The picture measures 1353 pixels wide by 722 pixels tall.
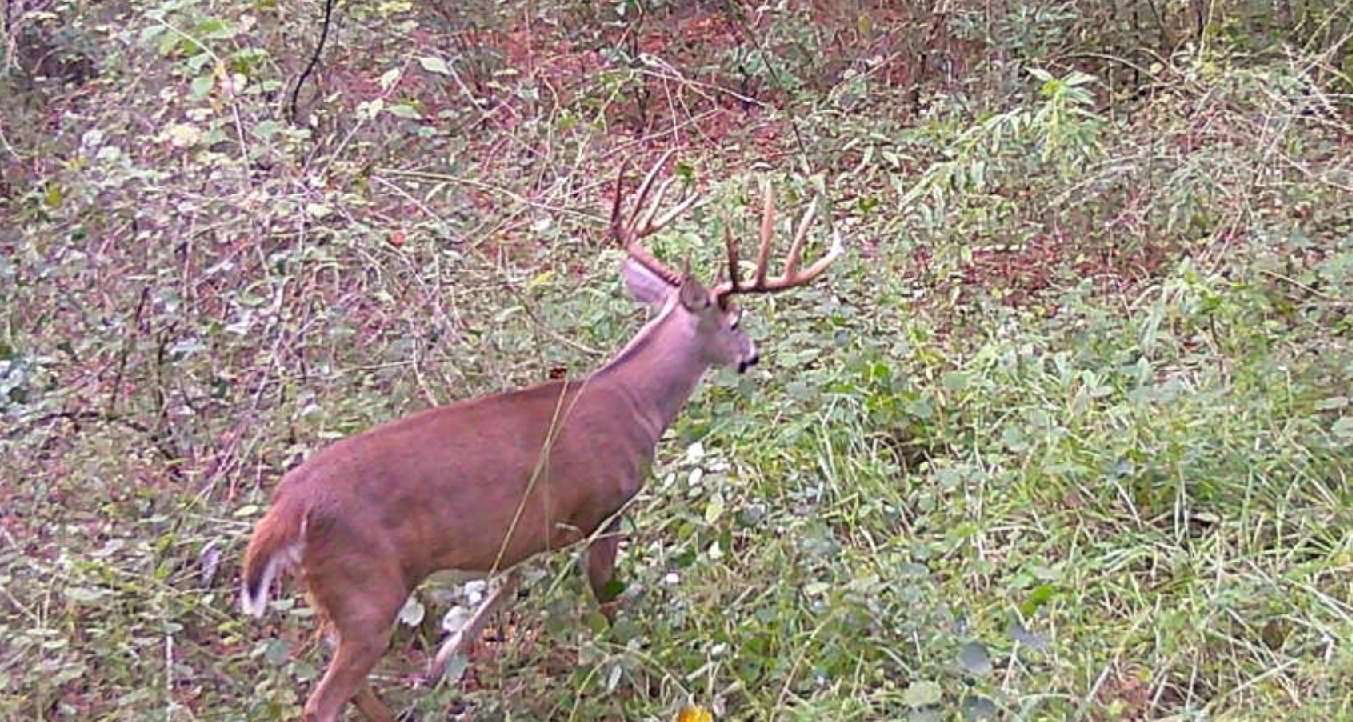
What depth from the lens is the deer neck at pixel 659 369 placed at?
16.9ft

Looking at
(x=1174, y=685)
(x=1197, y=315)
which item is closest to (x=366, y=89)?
(x=1197, y=315)

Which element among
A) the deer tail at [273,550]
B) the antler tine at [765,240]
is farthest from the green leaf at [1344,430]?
the deer tail at [273,550]

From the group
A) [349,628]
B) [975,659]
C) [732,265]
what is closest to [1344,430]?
[975,659]

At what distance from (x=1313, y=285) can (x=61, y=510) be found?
12.3ft

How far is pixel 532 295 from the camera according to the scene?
19.8ft

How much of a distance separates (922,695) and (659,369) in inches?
56.7

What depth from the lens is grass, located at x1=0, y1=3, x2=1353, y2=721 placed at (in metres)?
4.48

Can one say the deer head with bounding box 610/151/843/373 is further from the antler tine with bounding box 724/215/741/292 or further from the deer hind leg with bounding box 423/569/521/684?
the deer hind leg with bounding box 423/569/521/684

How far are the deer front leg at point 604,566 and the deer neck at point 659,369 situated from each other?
1.31 ft

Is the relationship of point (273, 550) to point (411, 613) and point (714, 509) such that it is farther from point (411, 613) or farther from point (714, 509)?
point (714, 509)

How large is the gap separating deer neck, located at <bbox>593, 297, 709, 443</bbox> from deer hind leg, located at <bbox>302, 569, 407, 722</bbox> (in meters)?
1.03

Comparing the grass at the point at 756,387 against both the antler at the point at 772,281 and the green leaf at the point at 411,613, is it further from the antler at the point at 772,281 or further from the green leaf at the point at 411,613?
the antler at the point at 772,281

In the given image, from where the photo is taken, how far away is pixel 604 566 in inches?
189

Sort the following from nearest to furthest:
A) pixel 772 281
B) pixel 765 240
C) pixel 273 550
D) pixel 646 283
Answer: pixel 273 550 → pixel 765 240 → pixel 772 281 → pixel 646 283
